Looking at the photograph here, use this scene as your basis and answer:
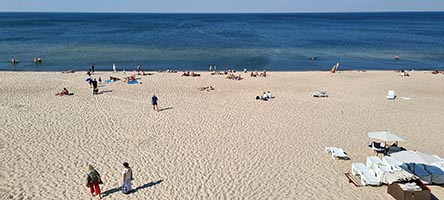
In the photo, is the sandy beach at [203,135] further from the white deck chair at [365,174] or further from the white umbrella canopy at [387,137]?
the white umbrella canopy at [387,137]

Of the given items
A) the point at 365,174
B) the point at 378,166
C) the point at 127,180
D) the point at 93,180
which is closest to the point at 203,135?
the point at 127,180

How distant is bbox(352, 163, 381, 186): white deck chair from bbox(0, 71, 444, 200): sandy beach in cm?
21

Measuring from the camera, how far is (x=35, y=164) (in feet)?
39.9

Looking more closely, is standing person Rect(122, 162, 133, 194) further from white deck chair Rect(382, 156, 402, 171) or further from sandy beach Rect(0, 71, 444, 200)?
white deck chair Rect(382, 156, 402, 171)

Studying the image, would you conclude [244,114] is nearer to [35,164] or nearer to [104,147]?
[104,147]

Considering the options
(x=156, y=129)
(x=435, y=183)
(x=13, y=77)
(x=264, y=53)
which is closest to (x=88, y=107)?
(x=156, y=129)

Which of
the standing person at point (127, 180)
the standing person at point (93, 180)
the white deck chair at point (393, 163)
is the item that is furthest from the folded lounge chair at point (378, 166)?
the standing person at point (93, 180)

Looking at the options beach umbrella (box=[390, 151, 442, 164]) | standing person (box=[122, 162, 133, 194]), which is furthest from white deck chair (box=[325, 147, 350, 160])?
standing person (box=[122, 162, 133, 194])

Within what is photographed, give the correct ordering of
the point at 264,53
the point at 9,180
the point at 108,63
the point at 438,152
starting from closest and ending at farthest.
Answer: the point at 9,180 → the point at 438,152 → the point at 108,63 → the point at 264,53

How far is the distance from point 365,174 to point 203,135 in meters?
6.65

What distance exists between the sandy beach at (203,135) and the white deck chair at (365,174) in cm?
21

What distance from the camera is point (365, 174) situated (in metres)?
11.1

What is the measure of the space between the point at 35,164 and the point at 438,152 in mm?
14144

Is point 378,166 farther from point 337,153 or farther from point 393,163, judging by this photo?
point 337,153
